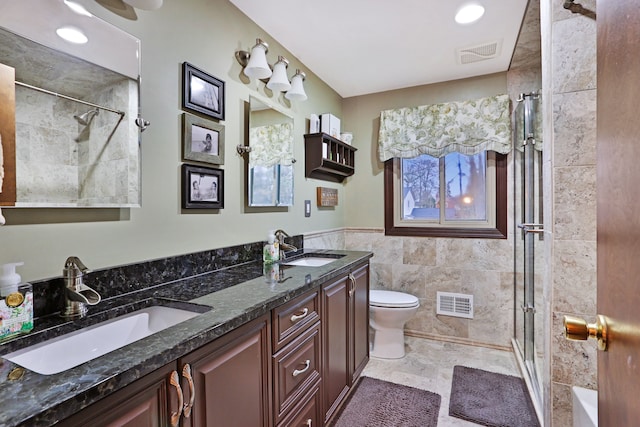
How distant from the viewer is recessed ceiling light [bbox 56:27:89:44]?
3.62 feet

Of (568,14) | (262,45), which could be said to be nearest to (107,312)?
(262,45)

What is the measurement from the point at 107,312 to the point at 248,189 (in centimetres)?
105

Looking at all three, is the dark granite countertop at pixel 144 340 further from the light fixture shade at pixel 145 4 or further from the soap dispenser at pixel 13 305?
the light fixture shade at pixel 145 4

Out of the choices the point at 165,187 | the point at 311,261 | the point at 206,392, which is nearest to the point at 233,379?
the point at 206,392

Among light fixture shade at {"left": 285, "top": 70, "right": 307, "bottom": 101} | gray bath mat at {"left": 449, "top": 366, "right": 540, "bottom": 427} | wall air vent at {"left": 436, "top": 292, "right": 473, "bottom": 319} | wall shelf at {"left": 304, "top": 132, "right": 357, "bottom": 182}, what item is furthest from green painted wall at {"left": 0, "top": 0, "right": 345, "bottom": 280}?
wall air vent at {"left": 436, "top": 292, "right": 473, "bottom": 319}

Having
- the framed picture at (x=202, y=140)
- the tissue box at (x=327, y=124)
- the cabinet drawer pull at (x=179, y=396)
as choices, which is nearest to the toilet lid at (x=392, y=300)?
the tissue box at (x=327, y=124)

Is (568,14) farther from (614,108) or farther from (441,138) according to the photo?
(441,138)

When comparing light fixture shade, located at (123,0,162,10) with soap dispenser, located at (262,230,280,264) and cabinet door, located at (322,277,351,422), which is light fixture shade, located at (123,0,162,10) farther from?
cabinet door, located at (322,277,351,422)

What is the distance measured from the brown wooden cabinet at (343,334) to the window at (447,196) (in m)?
1.10

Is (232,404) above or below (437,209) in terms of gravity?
below

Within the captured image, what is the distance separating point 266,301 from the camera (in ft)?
3.87

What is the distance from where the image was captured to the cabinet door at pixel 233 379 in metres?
0.91

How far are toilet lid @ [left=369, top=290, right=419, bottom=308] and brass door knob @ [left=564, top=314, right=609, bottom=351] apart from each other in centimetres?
193

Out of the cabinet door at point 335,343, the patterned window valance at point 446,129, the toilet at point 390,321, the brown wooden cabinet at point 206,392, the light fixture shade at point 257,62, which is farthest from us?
the patterned window valance at point 446,129
